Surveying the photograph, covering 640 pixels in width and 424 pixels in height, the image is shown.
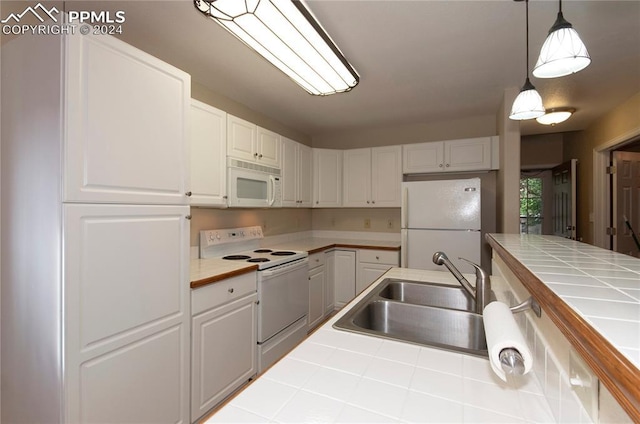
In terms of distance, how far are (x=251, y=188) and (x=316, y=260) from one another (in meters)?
1.04

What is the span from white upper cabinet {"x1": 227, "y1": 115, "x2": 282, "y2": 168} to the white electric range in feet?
2.37

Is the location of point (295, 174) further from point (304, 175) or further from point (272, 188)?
point (272, 188)

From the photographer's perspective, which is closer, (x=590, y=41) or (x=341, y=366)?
(x=341, y=366)

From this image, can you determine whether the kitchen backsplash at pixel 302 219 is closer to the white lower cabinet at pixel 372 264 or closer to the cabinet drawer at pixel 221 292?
the white lower cabinet at pixel 372 264

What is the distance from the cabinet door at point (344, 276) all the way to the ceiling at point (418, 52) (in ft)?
5.38

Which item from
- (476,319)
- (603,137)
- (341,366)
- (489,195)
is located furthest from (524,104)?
(603,137)

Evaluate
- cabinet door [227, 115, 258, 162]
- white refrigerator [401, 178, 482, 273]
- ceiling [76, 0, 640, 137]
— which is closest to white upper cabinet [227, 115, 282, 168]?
cabinet door [227, 115, 258, 162]

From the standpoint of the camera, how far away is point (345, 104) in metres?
3.11

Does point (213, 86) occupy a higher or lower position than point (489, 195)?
higher

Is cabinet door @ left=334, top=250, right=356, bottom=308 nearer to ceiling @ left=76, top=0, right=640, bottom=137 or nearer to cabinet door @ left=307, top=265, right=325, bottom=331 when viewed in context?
cabinet door @ left=307, top=265, right=325, bottom=331

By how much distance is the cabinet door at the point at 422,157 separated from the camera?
341cm

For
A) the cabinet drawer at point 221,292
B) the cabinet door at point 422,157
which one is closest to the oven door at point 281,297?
the cabinet drawer at point 221,292

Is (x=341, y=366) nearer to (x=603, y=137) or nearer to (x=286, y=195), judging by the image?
(x=286, y=195)

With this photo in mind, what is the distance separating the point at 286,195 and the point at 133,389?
2.23m
